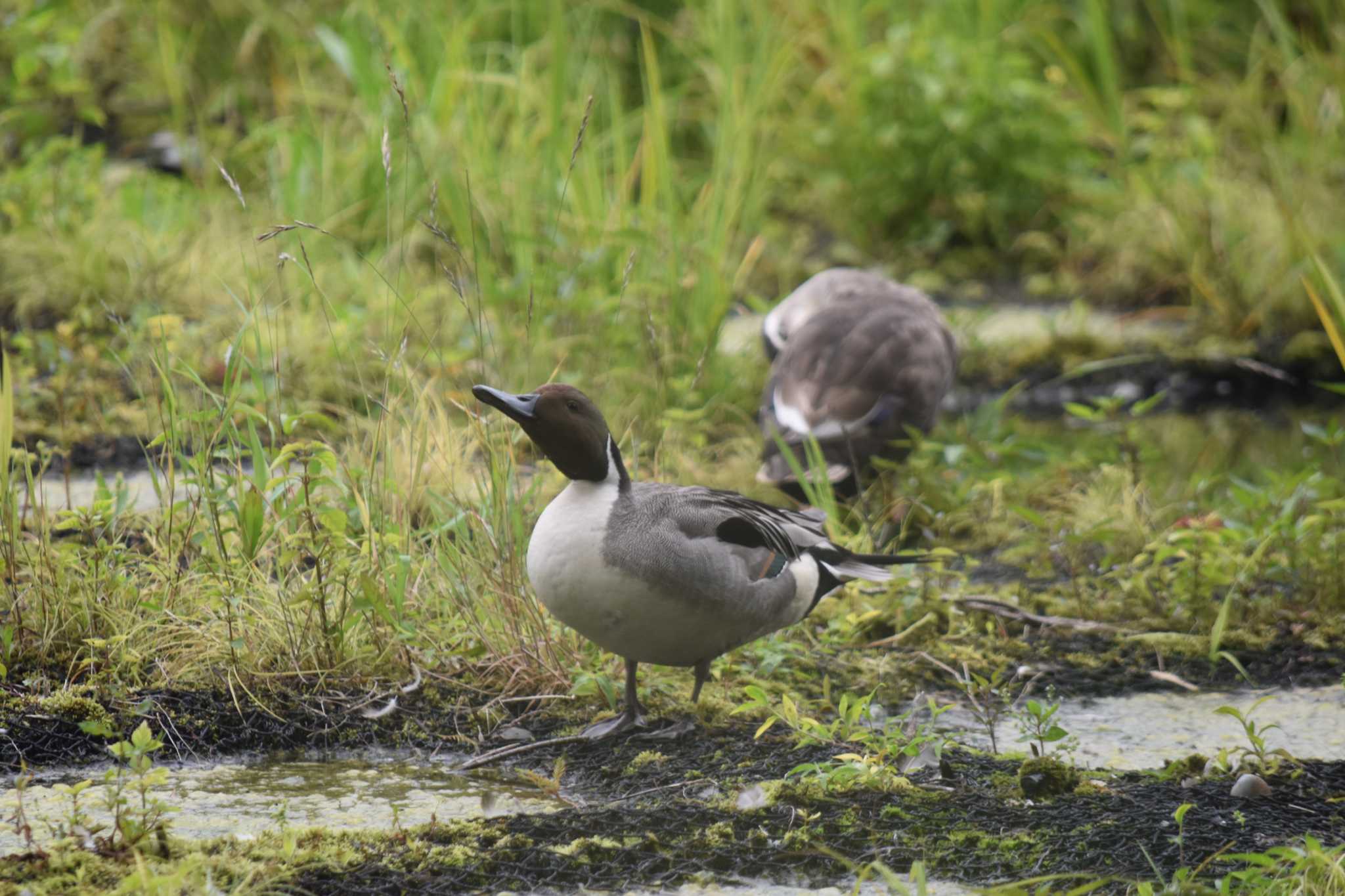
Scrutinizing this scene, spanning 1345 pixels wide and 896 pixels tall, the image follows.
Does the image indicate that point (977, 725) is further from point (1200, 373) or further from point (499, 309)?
point (1200, 373)

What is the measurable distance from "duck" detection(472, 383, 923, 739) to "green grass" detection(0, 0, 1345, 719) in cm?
27

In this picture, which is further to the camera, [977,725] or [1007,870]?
[977,725]

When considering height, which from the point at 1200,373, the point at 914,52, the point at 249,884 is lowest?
the point at 1200,373

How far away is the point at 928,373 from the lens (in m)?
4.53

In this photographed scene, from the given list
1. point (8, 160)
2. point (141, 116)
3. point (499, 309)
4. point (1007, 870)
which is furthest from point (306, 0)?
point (1007, 870)

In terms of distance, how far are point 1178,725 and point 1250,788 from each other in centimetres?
52

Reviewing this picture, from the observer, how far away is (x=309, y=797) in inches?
104

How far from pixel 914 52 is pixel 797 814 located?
5.30m

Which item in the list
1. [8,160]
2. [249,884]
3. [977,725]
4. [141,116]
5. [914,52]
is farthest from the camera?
[141,116]

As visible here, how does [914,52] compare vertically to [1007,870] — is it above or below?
above

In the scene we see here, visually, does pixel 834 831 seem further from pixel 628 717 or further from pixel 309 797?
pixel 309 797

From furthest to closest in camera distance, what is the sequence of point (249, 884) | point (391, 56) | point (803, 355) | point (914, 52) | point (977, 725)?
point (914, 52) < point (391, 56) < point (803, 355) < point (977, 725) < point (249, 884)

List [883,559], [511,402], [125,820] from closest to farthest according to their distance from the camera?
1. [125,820]
2. [511,402]
3. [883,559]

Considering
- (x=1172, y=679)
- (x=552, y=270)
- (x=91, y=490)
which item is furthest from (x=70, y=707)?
(x=1172, y=679)
